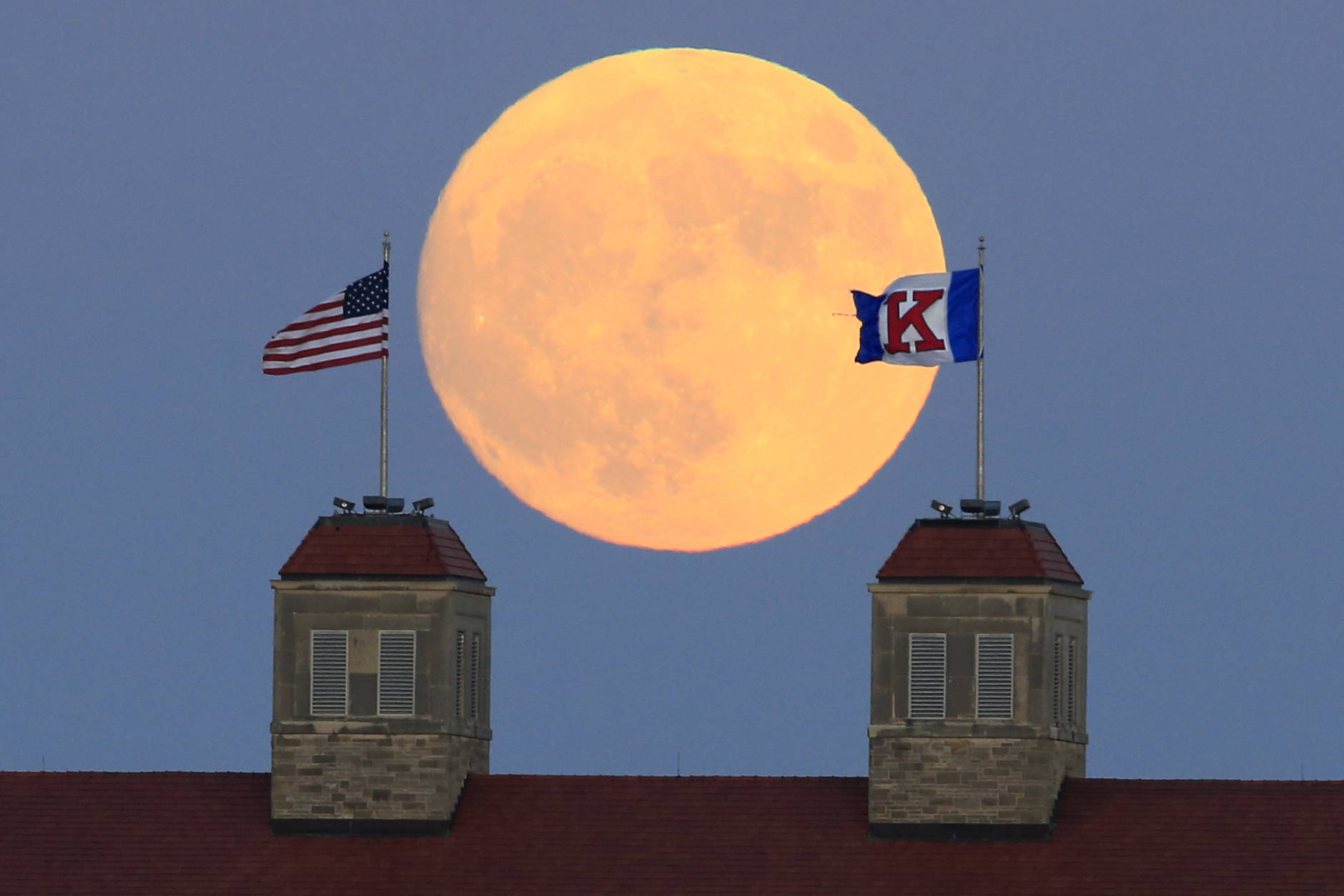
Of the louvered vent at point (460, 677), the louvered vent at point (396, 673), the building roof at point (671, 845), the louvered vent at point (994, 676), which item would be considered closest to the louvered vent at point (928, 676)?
the louvered vent at point (994, 676)

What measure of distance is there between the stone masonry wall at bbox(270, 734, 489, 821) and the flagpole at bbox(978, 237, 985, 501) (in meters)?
12.3

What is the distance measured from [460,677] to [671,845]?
627 centimetres

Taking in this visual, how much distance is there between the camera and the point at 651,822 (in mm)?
95875

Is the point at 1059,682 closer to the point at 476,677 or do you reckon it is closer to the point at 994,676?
the point at 994,676

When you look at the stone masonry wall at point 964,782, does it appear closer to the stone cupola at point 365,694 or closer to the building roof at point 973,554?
the building roof at point 973,554

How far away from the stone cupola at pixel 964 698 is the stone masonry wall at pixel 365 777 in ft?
29.6

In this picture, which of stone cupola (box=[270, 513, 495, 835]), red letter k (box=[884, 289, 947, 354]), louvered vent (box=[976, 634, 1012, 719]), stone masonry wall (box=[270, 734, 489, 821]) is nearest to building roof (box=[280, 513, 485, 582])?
stone cupola (box=[270, 513, 495, 835])

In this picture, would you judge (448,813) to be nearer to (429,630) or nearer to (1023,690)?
(429,630)

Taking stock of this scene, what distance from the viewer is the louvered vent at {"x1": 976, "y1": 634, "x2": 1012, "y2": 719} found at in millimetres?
94938

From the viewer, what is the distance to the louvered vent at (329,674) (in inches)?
3812

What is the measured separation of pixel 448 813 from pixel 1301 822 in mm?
17579

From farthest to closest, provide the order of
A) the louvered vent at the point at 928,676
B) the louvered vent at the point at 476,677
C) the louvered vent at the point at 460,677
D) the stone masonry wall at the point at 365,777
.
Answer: the louvered vent at the point at 476,677, the louvered vent at the point at 460,677, the stone masonry wall at the point at 365,777, the louvered vent at the point at 928,676

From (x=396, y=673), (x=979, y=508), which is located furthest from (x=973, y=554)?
(x=396, y=673)

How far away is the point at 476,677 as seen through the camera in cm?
9925
